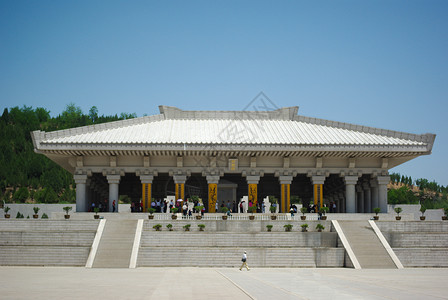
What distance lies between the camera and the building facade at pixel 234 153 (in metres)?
36.2

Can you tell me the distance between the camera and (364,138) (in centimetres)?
3819

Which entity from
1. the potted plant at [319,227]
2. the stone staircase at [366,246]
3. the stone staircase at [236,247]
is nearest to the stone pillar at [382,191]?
the stone staircase at [366,246]

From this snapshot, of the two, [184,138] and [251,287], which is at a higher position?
[184,138]

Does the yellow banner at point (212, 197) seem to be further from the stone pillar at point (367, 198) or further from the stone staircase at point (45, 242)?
the stone pillar at point (367, 198)

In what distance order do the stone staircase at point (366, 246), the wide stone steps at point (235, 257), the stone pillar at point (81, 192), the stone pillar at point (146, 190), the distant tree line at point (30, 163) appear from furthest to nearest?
the distant tree line at point (30, 163)
the stone pillar at point (146, 190)
the stone pillar at point (81, 192)
the wide stone steps at point (235, 257)
the stone staircase at point (366, 246)

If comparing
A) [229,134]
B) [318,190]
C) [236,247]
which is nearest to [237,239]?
[236,247]

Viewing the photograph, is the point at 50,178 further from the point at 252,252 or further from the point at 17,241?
the point at 252,252

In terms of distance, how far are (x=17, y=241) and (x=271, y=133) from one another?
747 inches

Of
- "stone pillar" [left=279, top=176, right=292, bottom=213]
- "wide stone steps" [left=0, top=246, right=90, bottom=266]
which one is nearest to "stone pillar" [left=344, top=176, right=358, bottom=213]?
"stone pillar" [left=279, top=176, right=292, bottom=213]

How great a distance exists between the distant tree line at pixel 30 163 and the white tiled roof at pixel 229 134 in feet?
97.2

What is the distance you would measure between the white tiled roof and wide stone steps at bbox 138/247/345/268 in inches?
416

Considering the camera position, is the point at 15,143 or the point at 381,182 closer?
the point at 381,182

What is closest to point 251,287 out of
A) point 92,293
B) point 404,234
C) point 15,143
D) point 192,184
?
point 92,293

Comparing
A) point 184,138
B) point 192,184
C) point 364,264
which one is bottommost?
point 364,264
